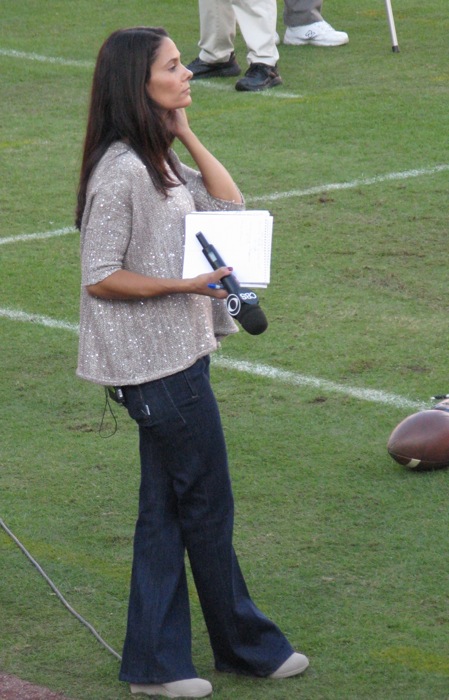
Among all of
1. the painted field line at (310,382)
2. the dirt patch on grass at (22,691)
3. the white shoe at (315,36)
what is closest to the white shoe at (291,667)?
the dirt patch on grass at (22,691)

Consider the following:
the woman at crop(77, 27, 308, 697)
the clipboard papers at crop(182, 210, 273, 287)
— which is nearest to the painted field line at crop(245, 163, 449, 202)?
the woman at crop(77, 27, 308, 697)

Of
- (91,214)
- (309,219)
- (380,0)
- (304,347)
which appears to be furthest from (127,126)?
(380,0)

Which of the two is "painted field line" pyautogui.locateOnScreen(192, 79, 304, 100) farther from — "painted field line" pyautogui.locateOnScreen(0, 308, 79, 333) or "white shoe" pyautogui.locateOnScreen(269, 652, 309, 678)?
"white shoe" pyautogui.locateOnScreen(269, 652, 309, 678)

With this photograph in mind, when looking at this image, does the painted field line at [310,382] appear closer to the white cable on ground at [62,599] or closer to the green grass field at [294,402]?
the green grass field at [294,402]

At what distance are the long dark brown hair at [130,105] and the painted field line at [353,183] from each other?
5.54m

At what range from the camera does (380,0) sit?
53.1 ft

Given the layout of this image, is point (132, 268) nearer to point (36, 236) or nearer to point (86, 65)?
point (36, 236)

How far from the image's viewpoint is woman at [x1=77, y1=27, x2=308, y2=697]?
3.75 metres

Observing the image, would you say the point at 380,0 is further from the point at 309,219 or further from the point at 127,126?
the point at 127,126

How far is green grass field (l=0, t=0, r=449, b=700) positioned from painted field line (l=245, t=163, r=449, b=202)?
0.03 meters

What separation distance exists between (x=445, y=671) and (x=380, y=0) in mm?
13108

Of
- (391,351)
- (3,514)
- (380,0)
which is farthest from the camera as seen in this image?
(380,0)

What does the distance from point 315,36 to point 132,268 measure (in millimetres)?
10569

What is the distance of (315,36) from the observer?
45.5ft
